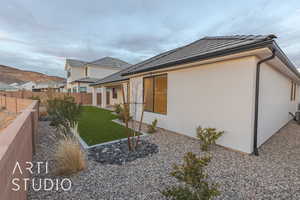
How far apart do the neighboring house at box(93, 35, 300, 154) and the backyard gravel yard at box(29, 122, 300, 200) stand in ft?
1.95

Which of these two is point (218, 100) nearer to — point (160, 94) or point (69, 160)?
point (160, 94)

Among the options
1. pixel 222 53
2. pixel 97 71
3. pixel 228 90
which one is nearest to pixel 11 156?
pixel 222 53

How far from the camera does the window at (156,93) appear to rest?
6449 millimetres

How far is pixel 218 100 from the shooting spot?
14.3 ft

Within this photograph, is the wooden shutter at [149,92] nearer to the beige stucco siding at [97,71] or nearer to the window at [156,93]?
the window at [156,93]

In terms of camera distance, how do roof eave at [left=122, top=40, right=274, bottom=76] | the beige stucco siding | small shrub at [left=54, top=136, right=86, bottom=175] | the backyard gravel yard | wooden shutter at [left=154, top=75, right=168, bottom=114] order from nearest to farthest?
1. the backyard gravel yard
2. small shrub at [left=54, top=136, right=86, bottom=175]
3. roof eave at [left=122, top=40, right=274, bottom=76]
4. wooden shutter at [left=154, top=75, right=168, bottom=114]
5. the beige stucco siding

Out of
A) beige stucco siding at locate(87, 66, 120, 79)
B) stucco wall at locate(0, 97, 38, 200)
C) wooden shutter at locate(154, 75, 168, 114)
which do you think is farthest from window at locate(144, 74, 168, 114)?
beige stucco siding at locate(87, 66, 120, 79)

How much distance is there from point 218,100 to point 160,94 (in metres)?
2.83

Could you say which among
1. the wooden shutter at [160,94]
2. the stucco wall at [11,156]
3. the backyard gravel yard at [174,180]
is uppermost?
the wooden shutter at [160,94]

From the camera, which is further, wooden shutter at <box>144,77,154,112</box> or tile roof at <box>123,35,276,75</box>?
wooden shutter at <box>144,77,154,112</box>

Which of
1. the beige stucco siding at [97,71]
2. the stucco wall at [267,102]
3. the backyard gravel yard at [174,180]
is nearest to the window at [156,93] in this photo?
the backyard gravel yard at [174,180]

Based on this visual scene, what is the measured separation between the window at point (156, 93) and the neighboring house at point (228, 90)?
0.05m

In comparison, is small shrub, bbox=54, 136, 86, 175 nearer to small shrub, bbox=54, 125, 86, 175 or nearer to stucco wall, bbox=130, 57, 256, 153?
small shrub, bbox=54, 125, 86, 175

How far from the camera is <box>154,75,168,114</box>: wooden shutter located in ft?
21.0
